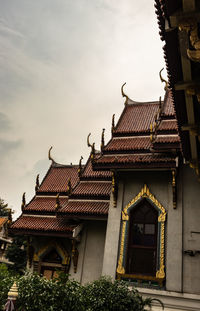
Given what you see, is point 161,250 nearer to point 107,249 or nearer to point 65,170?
point 107,249

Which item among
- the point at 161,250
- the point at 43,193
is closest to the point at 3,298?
the point at 161,250

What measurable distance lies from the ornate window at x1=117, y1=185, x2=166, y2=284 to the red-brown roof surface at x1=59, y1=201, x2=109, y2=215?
1.18 m

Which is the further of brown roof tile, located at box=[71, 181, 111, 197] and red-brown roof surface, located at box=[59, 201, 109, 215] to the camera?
brown roof tile, located at box=[71, 181, 111, 197]

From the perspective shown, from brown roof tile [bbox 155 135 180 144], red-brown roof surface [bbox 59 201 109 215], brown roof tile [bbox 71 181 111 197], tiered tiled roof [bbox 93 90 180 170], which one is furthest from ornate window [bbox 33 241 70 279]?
brown roof tile [bbox 155 135 180 144]

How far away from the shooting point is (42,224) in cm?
1115

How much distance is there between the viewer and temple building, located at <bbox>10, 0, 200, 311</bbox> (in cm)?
686

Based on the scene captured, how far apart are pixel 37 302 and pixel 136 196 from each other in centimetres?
393

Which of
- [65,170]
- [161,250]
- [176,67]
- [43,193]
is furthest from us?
[65,170]

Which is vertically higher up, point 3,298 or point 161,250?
point 161,250

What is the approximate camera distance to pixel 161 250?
26.7ft

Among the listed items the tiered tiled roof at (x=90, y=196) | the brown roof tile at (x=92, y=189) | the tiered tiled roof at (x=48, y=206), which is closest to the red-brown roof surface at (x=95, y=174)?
the tiered tiled roof at (x=90, y=196)

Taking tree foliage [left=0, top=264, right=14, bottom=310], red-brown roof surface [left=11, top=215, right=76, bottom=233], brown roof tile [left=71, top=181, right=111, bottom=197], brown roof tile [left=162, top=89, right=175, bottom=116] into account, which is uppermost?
brown roof tile [left=162, top=89, right=175, bottom=116]

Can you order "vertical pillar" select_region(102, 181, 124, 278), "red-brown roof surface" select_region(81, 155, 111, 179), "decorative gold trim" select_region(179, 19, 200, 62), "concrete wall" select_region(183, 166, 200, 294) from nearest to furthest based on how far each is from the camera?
"decorative gold trim" select_region(179, 19, 200, 62), "concrete wall" select_region(183, 166, 200, 294), "vertical pillar" select_region(102, 181, 124, 278), "red-brown roof surface" select_region(81, 155, 111, 179)

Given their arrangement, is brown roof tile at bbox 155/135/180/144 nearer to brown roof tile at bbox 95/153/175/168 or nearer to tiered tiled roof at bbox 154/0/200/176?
brown roof tile at bbox 95/153/175/168
